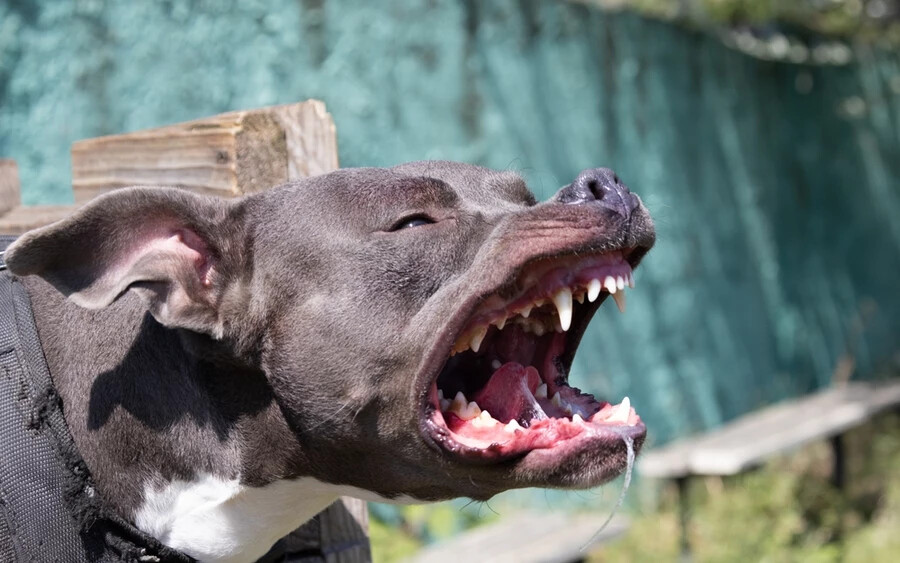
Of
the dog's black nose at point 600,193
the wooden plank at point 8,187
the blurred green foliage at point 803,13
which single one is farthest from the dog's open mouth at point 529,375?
the blurred green foliage at point 803,13

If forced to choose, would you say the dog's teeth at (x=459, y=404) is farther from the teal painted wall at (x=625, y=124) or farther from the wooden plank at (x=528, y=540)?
the wooden plank at (x=528, y=540)

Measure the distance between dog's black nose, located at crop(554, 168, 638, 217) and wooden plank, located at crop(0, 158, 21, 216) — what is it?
1.77 metres

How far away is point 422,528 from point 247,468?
10.4ft

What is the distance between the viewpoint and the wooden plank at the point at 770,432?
21.3 feet

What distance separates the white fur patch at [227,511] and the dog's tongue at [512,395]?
29 centimetres

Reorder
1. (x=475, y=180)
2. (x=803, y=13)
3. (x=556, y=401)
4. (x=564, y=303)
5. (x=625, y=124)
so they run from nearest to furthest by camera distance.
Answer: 1. (x=564, y=303)
2. (x=556, y=401)
3. (x=475, y=180)
4. (x=625, y=124)
5. (x=803, y=13)

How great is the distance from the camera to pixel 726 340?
800 centimetres

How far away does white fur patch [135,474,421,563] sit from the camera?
2398 mm

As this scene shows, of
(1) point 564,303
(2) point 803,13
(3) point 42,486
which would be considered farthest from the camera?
(2) point 803,13

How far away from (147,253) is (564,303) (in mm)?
898

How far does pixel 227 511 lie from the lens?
8.04 feet

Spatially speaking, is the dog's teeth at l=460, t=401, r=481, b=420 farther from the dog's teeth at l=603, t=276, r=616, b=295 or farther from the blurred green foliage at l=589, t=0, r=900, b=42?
the blurred green foliage at l=589, t=0, r=900, b=42

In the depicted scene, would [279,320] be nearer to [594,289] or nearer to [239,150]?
[239,150]

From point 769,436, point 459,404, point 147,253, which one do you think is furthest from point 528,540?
point 147,253
